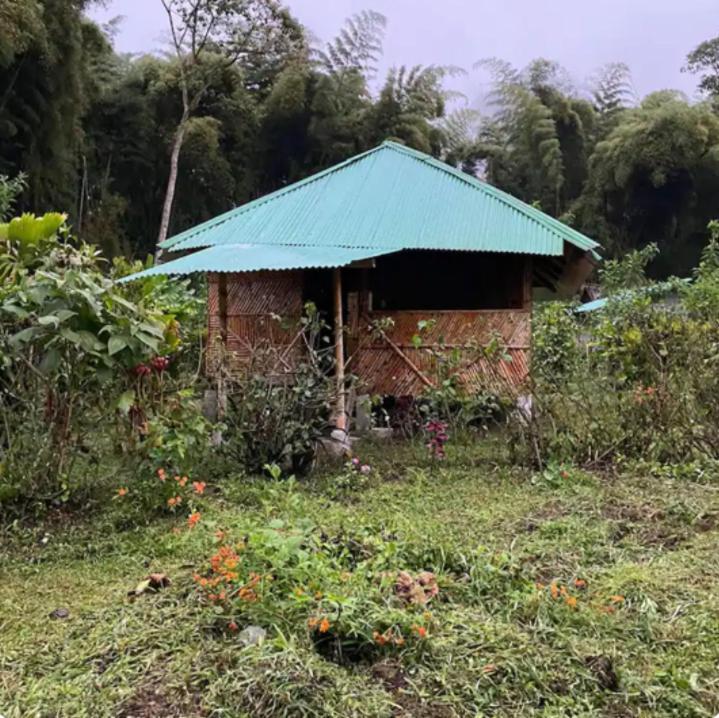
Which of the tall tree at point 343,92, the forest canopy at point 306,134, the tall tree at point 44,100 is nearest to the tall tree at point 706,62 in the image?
the forest canopy at point 306,134

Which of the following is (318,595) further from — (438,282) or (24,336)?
(438,282)

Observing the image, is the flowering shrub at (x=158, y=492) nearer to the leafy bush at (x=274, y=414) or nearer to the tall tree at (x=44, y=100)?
the leafy bush at (x=274, y=414)

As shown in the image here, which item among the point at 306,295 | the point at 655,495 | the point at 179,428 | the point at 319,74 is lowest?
the point at 655,495

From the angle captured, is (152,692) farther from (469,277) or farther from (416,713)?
(469,277)

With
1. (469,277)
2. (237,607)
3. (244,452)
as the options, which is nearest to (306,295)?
(469,277)

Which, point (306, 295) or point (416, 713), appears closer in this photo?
point (416, 713)

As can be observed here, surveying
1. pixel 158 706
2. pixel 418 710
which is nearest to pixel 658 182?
pixel 418 710

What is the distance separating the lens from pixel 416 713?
193 cm

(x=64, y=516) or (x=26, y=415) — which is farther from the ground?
(x=26, y=415)

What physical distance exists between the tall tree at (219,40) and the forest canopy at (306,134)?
52 mm

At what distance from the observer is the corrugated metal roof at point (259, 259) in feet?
19.7

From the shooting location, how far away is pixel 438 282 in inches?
364

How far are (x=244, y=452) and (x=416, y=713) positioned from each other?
3249 millimetres

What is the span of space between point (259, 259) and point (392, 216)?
2.04 m
